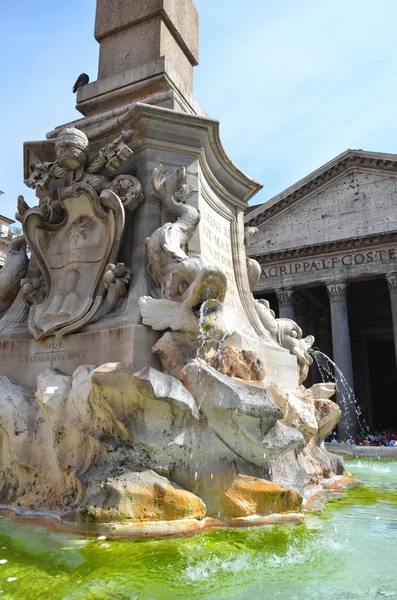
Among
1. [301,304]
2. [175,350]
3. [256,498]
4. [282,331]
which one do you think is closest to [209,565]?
[256,498]

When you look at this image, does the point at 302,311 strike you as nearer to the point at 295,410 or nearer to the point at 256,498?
the point at 295,410

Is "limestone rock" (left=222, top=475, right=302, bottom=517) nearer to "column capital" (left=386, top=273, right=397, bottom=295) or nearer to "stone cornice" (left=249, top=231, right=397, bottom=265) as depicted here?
"column capital" (left=386, top=273, right=397, bottom=295)

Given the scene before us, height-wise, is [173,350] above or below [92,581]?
above

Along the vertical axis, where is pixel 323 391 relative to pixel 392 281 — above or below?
below

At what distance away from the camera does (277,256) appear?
2583 cm

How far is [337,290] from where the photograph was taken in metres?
23.9

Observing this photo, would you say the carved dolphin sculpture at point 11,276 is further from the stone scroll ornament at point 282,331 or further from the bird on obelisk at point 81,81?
the stone scroll ornament at point 282,331

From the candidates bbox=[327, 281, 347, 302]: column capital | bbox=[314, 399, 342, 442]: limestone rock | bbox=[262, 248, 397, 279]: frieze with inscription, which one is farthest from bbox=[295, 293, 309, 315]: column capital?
bbox=[314, 399, 342, 442]: limestone rock

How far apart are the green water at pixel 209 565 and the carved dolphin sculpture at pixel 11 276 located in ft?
7.27

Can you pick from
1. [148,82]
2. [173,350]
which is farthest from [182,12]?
[173,350]

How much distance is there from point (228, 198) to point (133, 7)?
7.67ft

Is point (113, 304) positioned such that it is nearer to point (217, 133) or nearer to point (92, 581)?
point (217, 133)

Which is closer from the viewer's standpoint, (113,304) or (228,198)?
(113,304)

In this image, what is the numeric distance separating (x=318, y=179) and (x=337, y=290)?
6.11 m
